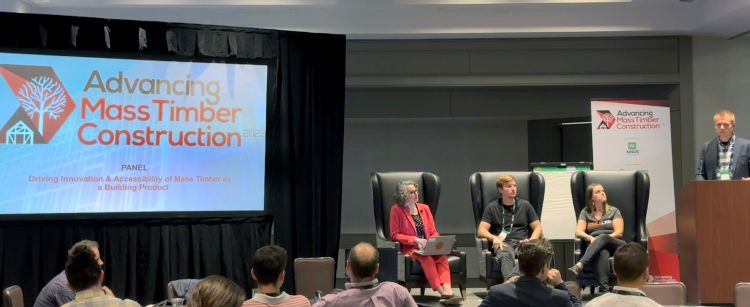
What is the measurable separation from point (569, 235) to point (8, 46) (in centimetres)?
520

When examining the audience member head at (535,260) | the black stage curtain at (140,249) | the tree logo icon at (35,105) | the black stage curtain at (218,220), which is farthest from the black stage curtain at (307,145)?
the audience member head at (535,260)

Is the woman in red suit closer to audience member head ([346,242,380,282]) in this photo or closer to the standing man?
the standing man

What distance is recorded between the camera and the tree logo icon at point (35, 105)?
17.4 feet

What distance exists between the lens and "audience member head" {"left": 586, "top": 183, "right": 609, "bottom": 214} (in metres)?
5.57

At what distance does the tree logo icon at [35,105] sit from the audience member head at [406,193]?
2686 millimetres

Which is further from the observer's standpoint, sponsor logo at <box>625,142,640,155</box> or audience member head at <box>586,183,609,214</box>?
sponsor logo at <box>625,142,640,155</box>

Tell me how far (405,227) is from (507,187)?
2.94 ft

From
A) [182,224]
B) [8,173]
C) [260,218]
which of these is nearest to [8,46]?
[8,173]

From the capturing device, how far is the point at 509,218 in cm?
571

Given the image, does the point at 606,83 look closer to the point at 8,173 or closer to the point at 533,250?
the point at 533,250

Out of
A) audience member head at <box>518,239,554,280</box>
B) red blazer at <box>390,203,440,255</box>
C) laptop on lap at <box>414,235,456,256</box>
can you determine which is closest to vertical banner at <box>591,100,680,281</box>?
red blazer at <box>390,203,440,255</box>

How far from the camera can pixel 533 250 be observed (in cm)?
275

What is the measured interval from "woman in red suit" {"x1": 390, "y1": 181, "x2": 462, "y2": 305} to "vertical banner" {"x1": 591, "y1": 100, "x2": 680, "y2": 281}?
7.18ft

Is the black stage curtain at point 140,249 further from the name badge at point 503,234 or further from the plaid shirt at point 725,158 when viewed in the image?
the plaid shirt at point 725,158
